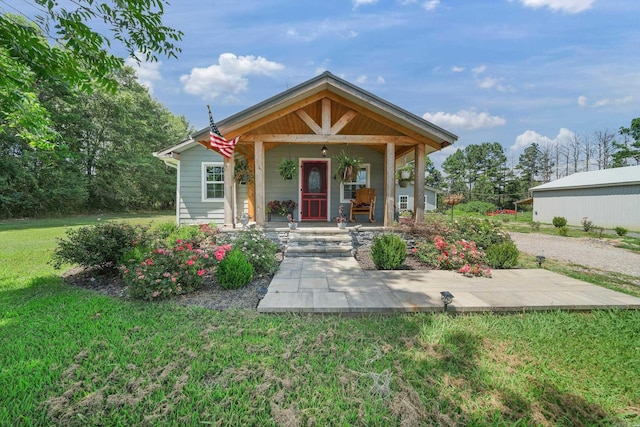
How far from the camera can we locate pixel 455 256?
501 cm

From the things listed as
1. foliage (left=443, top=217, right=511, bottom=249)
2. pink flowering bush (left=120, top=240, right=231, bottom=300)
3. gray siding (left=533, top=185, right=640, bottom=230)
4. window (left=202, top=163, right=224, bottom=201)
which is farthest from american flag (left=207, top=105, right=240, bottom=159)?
gray siding (left=533, top=185, right=640, bottom=230)

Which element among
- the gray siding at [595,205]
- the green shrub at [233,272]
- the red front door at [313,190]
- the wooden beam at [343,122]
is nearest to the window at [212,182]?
the red front door at [313,190]

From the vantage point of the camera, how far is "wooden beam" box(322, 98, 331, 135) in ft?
21.0

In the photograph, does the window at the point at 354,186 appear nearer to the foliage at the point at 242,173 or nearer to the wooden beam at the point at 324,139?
the wooden beam at the point at 324,139

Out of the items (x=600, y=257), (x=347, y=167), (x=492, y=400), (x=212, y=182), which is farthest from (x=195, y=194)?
(x=600, y=257)

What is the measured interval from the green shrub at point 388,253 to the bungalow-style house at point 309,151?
183cm

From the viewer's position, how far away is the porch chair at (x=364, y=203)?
822cm

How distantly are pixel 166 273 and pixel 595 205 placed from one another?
67.0 ft

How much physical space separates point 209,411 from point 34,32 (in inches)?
154

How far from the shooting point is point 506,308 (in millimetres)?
3232

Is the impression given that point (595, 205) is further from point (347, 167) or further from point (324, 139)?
point (324, 139)

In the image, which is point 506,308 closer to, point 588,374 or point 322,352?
point 588,374

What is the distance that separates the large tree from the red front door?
18.7 ft

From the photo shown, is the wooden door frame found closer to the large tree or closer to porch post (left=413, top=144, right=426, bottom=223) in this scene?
porch post (left=413, top=144, right=426, bottom=223)
